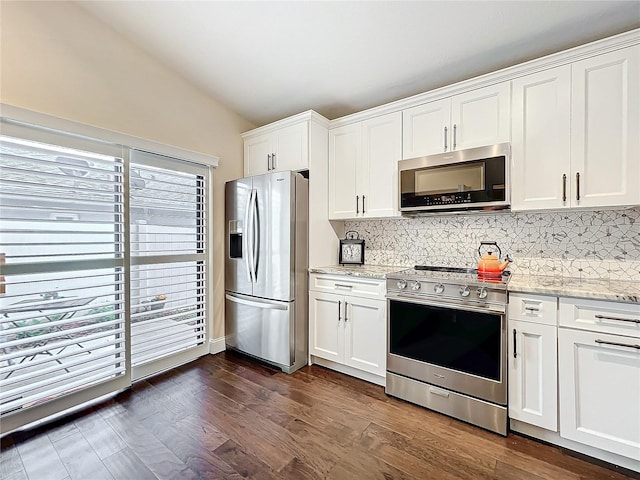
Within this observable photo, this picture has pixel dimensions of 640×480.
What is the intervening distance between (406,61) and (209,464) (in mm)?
3044

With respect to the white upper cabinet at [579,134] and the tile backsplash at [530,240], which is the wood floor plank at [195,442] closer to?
the tile backsplash at [530,240]

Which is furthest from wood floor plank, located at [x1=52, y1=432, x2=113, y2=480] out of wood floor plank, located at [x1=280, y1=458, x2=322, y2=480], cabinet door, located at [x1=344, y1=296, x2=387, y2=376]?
cabinet door, located at [x1=344, y1=296, x2=387, y2=376]

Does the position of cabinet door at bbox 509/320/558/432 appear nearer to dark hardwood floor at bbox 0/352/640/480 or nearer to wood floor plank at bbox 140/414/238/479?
dark hardwood floor at bbox 0/352/640/480

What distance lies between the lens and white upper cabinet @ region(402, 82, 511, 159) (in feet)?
7.13

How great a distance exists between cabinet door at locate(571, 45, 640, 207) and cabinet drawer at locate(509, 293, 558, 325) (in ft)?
2.30

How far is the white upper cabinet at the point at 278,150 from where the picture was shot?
2.92 metres

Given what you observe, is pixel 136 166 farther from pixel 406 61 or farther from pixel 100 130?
pixel 406 61

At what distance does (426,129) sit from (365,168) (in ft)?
2.05

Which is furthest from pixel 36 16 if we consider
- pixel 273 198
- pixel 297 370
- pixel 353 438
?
pixel 353 438

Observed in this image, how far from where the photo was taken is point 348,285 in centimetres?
266

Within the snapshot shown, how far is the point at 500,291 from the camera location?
1894 millimetres

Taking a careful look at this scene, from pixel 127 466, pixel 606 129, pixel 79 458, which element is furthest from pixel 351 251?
pixel 79 458

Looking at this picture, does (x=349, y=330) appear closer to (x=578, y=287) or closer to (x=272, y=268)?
(x=272, y=268)

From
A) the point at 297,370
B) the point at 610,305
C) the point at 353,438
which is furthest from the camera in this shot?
the point at 297,370
